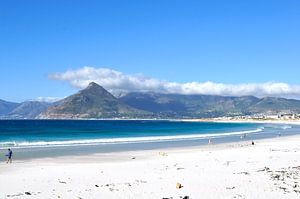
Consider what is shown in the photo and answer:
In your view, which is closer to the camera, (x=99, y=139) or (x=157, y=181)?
(x=157, y=181)

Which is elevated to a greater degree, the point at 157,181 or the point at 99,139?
the point at 157,181

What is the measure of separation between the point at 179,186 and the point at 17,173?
10.7 m

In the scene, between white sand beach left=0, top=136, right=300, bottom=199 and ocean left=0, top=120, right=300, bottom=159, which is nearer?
white sand beach left=0, top=136, right=300, bottom=199

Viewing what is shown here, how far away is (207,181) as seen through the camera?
19922 millimetres

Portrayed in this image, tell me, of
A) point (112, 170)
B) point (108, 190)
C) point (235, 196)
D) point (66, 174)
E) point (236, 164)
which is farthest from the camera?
point (236, 164)

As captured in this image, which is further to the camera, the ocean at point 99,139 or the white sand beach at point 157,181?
the ocean at point 99,139

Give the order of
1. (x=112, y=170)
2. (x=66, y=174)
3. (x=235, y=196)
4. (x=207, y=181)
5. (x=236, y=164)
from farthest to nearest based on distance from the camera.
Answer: (x=236, y=164) < (x=112, y=170) < (x=66, y=174) < (x=207, y=181) < (x=235, y=196)

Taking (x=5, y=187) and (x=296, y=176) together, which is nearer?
(x=5, y=187)

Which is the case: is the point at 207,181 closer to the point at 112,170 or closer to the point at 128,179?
the point at 128,179

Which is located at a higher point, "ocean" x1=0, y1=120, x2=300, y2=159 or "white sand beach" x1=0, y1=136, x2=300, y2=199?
"white sand beach" x1=0, y1=136, x2=300, y2=199

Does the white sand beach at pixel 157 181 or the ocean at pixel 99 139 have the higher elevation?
the white sand beach at pixel 157 181

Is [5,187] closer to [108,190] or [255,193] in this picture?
[108,190]

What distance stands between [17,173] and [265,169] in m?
14.5

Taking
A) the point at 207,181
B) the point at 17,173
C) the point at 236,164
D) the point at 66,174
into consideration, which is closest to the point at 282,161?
the point at 236,164
